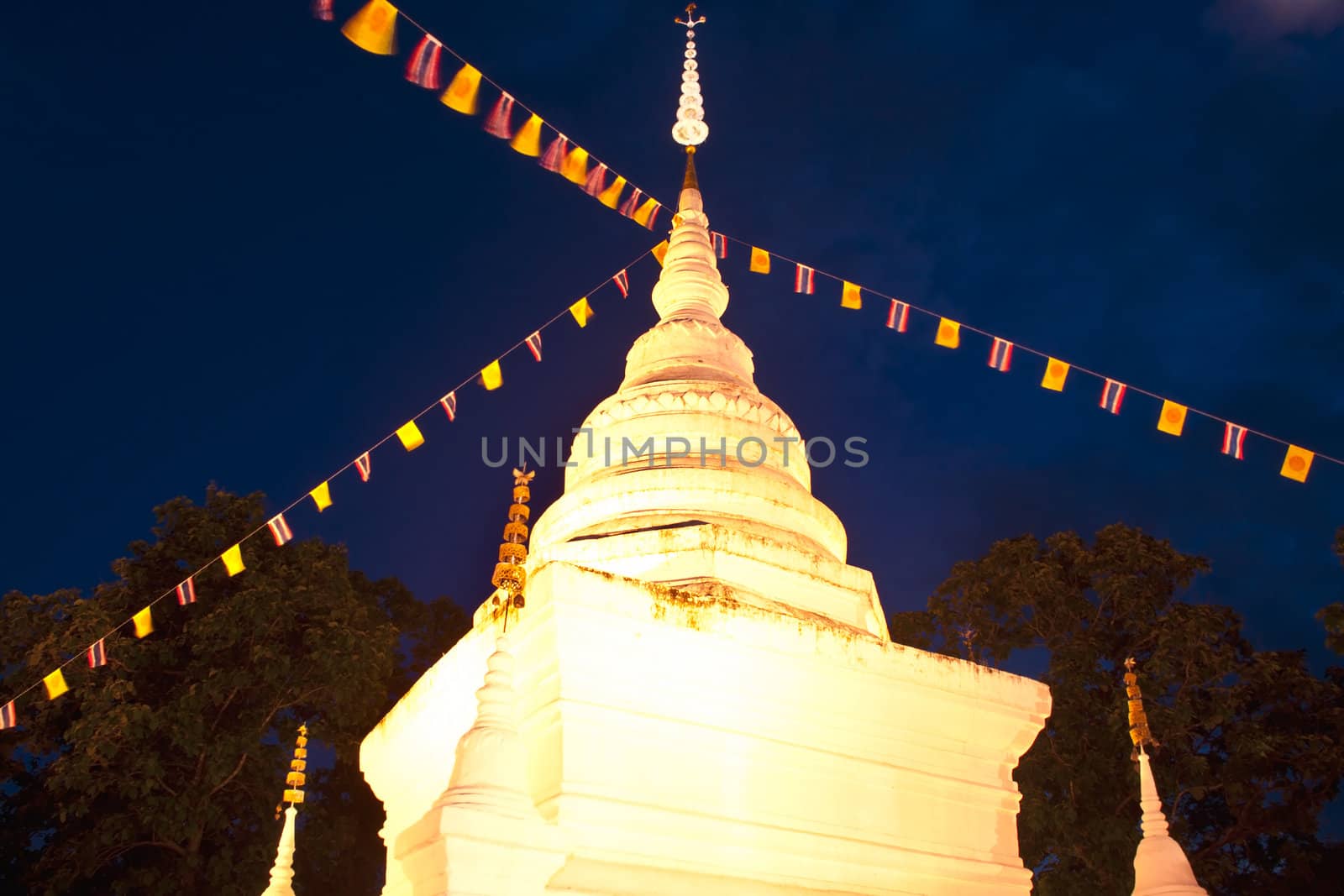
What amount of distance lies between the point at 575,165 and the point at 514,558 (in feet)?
20.5

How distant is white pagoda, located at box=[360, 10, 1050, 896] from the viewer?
7.06 metres

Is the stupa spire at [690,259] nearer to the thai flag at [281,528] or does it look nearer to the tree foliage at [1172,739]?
the thai flag at [281,528]

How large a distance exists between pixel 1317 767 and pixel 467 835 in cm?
1691

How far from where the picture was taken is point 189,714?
1753 cm

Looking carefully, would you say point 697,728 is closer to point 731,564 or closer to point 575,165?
point 731,564

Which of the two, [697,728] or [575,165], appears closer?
[697,728]

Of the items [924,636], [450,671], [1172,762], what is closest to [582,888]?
[450,671]

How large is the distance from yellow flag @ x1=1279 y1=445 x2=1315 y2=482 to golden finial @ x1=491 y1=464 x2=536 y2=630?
275 inches

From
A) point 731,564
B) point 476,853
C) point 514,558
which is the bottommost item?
point 476,853

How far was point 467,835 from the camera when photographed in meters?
6.43

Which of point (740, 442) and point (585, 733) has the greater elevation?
point (740, 442)

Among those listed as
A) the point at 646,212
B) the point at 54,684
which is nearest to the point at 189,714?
the point at 54,684

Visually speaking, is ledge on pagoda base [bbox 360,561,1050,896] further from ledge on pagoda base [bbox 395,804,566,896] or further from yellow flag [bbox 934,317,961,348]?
yellow flag [bbox 934,317,961,348]

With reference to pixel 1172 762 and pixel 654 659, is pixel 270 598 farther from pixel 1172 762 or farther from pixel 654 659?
pixel 1172 762
